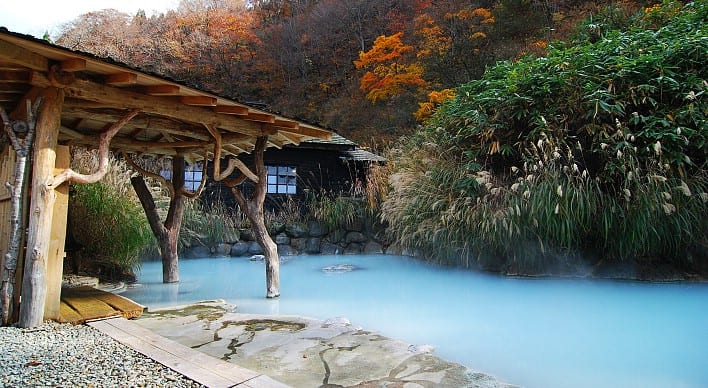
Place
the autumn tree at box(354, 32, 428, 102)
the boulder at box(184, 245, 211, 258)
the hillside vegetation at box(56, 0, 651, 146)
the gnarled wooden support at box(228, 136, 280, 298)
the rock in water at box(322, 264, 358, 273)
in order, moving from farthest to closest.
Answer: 1. the autumn tree at box(354, 32, 428, 102)
2. the hillside vegetation at box(56, 0, 651, 146)
3. the boulder at box(184, 245, 211, 258)
4. the rock in water at box(322, 264, 358, 273)
5. the gnarled wooden support at box(228, 136, 280, 298)

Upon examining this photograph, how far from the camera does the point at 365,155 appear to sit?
11.6 metres

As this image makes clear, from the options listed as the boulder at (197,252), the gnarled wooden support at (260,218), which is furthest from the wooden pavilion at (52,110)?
the boulder at (197,252)

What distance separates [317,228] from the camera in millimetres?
9406

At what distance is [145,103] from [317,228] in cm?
Answer: 627

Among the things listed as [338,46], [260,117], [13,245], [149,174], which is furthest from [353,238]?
[338,46]

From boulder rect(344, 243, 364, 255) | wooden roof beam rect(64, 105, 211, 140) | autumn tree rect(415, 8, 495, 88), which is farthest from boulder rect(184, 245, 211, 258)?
autumn tree rect(415, 8, 495, 88)

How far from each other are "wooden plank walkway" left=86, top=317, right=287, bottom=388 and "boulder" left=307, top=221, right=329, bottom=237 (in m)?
6.59

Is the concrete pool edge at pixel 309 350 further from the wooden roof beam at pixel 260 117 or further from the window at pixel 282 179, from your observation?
the window at pixel 282 179

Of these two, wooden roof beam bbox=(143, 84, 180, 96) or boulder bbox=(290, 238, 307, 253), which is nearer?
wooden roof beam bbox=(143, 84, 180, 96)

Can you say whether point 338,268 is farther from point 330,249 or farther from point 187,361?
point 187,361

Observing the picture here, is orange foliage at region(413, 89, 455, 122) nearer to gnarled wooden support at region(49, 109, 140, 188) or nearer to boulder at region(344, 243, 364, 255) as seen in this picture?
boulder at region(344, 243, 364, 255)

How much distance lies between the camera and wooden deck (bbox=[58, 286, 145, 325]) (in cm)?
296

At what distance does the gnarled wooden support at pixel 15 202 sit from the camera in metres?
2.75

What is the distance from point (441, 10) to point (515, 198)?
11227mm
